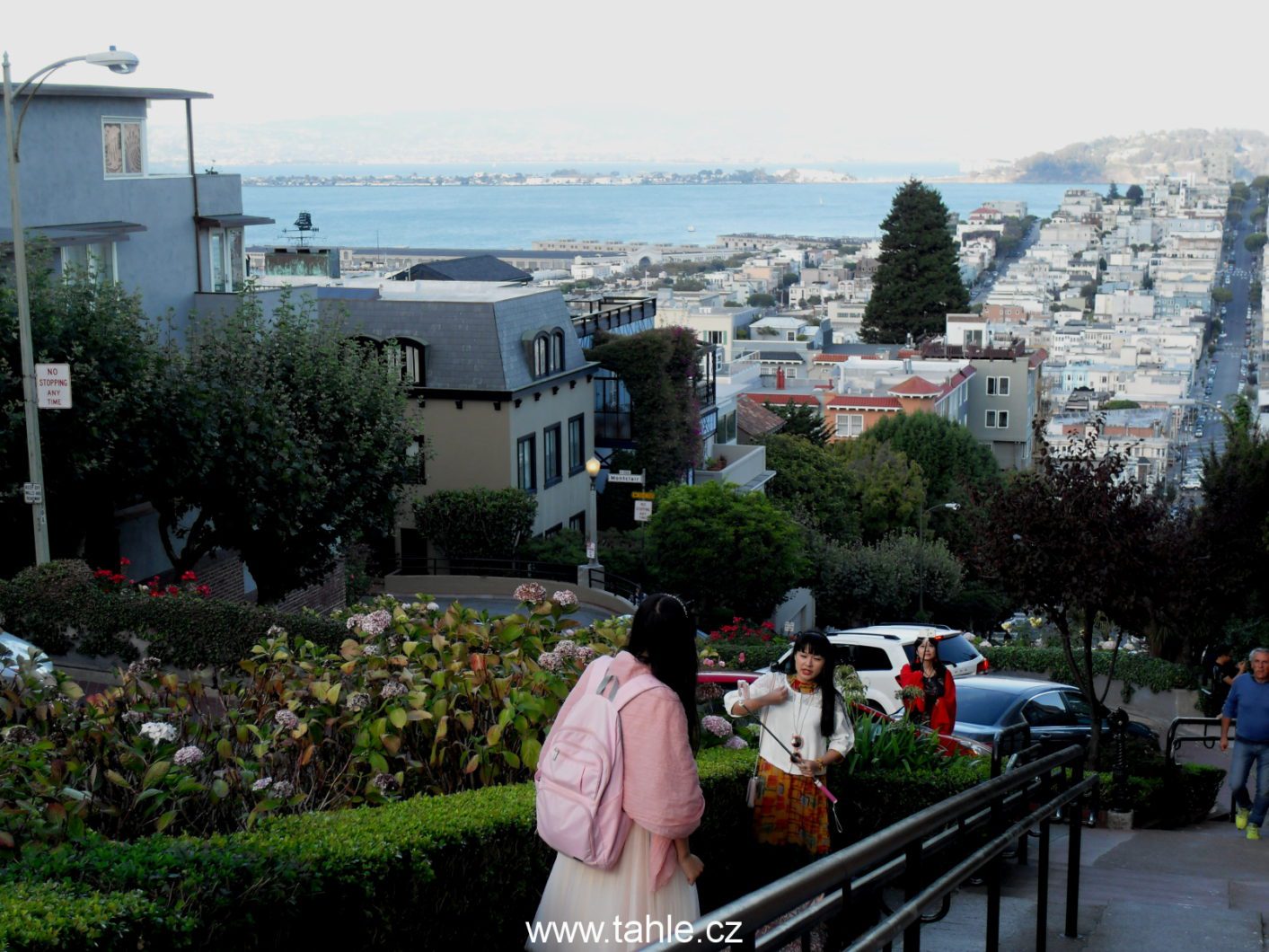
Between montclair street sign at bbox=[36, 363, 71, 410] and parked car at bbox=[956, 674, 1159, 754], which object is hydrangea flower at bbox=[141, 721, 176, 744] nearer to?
parked car at bbox=[956, 674, 1159, 754]

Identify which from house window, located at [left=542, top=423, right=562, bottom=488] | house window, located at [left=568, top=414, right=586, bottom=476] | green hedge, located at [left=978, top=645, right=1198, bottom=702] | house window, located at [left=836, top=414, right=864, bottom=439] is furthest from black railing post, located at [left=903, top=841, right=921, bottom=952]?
house window, located at [left=836, top=414, right=864, bottom=439]

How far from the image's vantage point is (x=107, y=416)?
68.9 ft

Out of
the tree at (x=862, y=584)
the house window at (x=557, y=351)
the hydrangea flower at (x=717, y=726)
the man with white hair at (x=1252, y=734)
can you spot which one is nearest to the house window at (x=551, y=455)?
the house window at (x=557, y=351)

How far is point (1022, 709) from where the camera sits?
50.0 ft

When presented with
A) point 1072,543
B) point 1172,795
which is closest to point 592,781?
point 1172,795

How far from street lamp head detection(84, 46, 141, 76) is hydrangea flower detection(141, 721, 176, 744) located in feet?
44.4

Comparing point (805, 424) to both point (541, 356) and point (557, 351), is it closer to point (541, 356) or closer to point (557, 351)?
point (557, 351)

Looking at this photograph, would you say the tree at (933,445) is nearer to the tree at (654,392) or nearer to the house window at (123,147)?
the tree at (654,392)

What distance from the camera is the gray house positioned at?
2645 cm

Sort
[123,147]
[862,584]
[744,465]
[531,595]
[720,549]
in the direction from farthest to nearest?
1. [744,465]
2. [862,584]
3. [720,549]
4. [123,147]
5. [531,595]

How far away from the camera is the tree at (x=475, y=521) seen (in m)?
35.6

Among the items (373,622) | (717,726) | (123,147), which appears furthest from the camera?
(123,147)

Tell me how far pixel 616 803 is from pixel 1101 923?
11.9 ft

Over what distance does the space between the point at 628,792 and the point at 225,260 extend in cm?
2825
